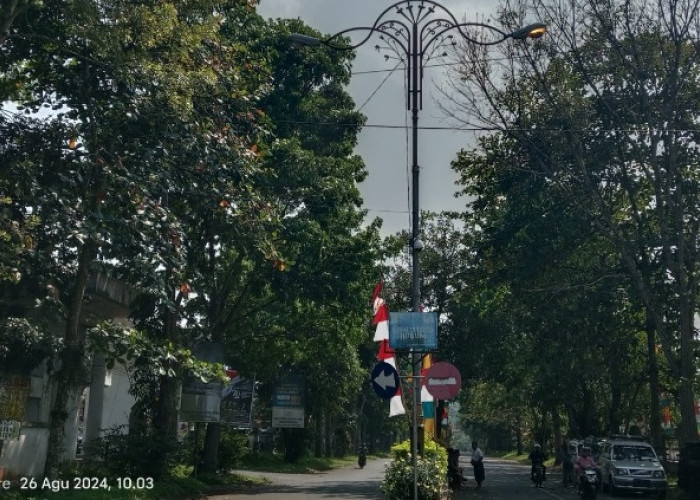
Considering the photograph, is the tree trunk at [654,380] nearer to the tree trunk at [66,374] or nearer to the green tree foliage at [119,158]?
the green tree foliage at [119,158]

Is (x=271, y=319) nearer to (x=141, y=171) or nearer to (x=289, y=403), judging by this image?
(x=289, y=403)

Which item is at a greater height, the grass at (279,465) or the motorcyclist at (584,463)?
the motorcyclist at (584,463)

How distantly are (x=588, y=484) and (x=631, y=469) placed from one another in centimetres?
348

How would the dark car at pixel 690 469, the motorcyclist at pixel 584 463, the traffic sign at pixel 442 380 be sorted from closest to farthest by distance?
the traffic sign at pixel 442 380 < the dark car at pixel 690 469 < the motorcyclist at pixel 584 463

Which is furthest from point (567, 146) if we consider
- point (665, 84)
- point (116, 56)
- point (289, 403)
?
point (289, 403)

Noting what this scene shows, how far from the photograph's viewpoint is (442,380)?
1439 cm

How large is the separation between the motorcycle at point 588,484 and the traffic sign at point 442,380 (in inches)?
413

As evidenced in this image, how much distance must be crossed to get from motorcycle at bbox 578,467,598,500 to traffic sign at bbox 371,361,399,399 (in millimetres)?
11121

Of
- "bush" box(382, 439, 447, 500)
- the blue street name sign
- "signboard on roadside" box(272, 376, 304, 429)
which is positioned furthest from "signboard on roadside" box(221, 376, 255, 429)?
the blue street name sign

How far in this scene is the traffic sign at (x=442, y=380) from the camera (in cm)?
1431

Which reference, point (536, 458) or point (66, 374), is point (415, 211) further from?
point (536, 458)

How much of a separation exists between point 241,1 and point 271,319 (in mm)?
15288

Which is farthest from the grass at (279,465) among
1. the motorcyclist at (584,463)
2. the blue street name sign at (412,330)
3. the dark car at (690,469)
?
the blue street name sign at (412,330)

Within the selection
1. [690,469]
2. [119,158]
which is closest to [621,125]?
[690,469]
